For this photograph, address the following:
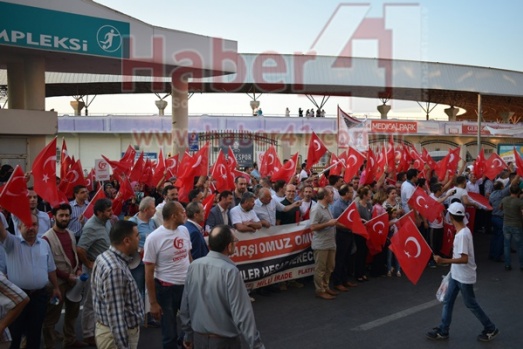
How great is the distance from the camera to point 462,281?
221 inches

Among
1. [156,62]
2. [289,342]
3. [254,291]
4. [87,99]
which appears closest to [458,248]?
[289,342]

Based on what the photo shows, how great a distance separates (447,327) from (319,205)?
8.30 ft

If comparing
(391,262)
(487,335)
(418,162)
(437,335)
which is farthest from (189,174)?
(418,162)

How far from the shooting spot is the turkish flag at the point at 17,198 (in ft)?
16.9

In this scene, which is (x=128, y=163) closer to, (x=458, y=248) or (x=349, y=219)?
(x=349, y=219)

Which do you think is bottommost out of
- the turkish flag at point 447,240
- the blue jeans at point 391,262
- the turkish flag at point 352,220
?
the blue jeans at point 391,262

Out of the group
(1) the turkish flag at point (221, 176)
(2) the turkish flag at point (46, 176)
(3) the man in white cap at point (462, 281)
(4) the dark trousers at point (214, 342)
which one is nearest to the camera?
(4) the dark trousers at point (214, 342)

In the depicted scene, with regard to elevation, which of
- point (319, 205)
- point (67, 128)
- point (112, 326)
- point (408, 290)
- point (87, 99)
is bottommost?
point (408, 290)

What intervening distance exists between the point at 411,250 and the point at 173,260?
10.5 ft

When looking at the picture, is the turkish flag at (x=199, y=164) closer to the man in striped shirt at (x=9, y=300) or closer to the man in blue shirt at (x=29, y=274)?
the man in blue shirt at (x=29, y=274)

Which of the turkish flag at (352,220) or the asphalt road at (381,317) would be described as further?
the turkish flag at (352,220)

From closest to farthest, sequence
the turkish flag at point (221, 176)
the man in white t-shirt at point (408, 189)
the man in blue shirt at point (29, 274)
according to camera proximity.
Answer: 1. the man in blue shirt at point (29, 274)
2. the man in white t-shirt at point (408, 189)
3. the turkish flag at point (221, 176)

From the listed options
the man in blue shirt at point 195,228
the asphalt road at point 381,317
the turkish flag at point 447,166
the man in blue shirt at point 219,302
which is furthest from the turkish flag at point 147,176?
the man in blue shirt at point 219,302

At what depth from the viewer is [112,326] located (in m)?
3.60
